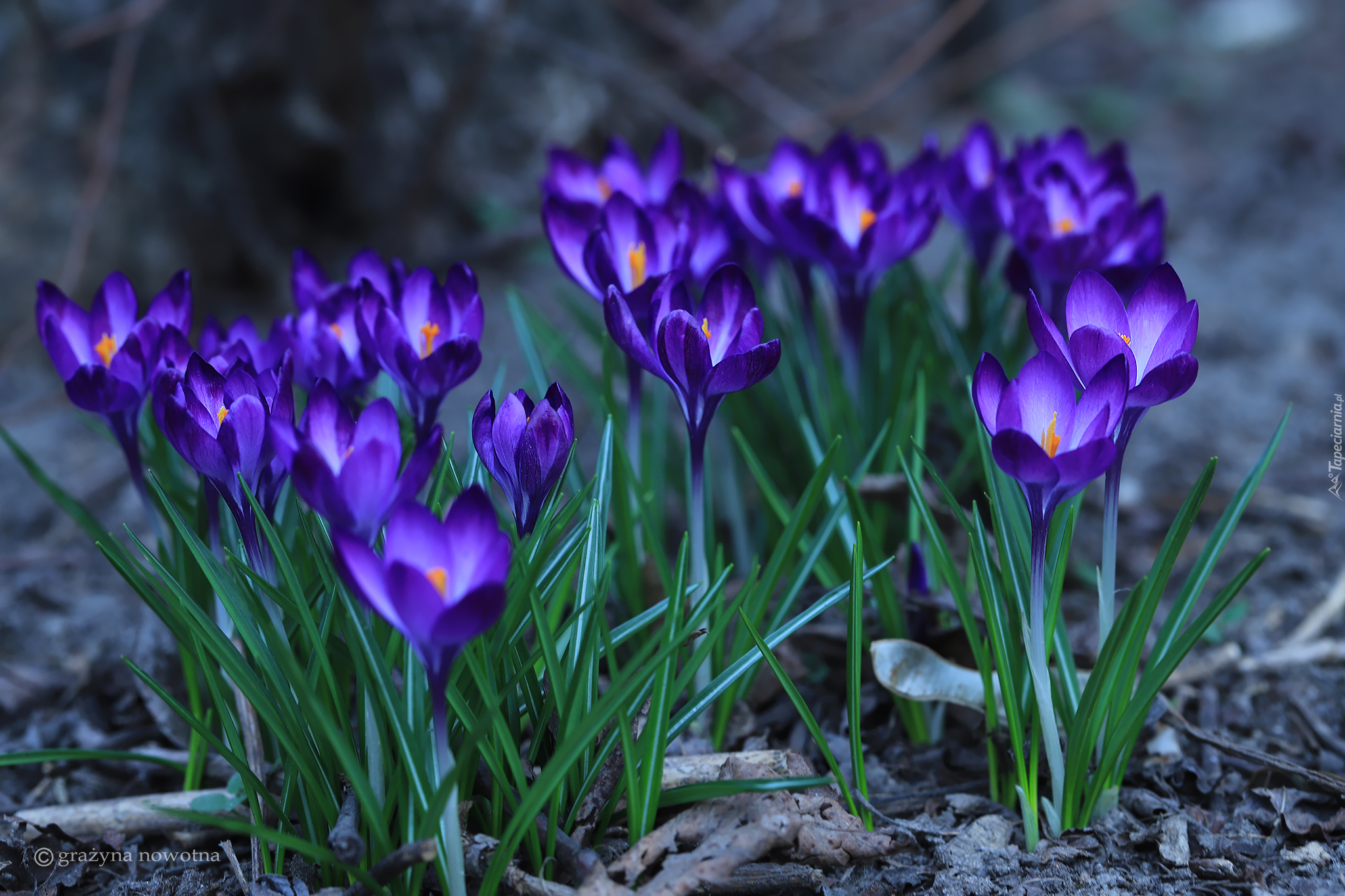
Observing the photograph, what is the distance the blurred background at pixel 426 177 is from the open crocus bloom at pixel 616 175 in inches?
40.3

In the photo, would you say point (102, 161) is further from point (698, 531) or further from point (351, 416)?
point (698, 531)

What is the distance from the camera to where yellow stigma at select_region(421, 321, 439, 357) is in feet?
4.83

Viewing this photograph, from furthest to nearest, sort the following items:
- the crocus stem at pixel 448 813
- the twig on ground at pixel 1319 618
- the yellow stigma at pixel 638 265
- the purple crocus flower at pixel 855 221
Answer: the twig on ground at pixel 1319 618 → the purple crocus flower at pixel 855 221 → the yellow stigma at pixel 638 265 → the crocus stem at pixel 448 813

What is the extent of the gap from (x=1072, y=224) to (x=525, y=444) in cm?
122

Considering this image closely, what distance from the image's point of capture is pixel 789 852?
1.31m

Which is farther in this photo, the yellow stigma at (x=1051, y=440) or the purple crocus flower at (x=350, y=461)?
the yellow stigma at (x=1051, y=440)

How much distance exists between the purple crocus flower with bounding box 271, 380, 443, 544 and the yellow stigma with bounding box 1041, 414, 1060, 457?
2.32 ft

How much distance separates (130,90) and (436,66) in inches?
47.0

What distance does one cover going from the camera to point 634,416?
172 cm

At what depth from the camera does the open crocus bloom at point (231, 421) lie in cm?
119

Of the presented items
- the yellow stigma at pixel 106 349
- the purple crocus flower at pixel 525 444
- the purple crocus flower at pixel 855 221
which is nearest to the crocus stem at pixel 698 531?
the purple crocus flower at pixel 525 444

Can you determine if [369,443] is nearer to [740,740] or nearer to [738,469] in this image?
[740,740]

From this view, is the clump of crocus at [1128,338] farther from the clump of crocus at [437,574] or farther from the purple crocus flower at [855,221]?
the clump of crocus at [437,574]

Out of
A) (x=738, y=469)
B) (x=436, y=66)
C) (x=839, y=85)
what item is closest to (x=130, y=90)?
(x=436, y=66)
